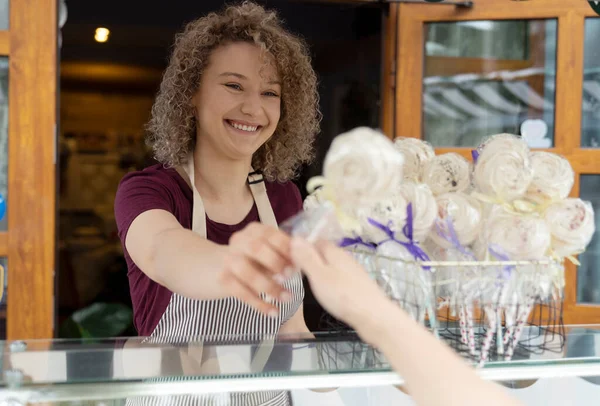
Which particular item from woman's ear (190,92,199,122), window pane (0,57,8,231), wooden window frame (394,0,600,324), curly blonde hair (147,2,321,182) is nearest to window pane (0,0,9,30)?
window pane (0,57,8,231)

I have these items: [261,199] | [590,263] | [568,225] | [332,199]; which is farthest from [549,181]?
[590,263]

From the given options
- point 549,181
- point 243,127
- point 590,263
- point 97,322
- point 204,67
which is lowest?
point 97,322

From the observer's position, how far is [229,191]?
5.77 feet

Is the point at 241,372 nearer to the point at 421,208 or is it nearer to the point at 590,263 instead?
the point at 421,208

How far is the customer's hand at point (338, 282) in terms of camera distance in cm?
67

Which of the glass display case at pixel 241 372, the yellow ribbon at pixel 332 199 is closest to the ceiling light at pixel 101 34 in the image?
the glass display case at pixel 241 372

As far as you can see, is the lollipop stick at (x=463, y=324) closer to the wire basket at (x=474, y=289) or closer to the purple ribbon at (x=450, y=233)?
the wire basket at (x=474, y=289)

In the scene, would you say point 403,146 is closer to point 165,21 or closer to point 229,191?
point 229,191

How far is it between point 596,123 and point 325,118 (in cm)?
221

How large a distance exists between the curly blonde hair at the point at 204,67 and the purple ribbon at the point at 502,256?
36.3 inches

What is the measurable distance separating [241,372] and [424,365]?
0.45 meters

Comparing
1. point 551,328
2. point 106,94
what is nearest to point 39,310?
point 551,328

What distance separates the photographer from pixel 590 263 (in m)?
3.03

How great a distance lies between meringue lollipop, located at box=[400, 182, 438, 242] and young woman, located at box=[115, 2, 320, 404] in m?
0.56
